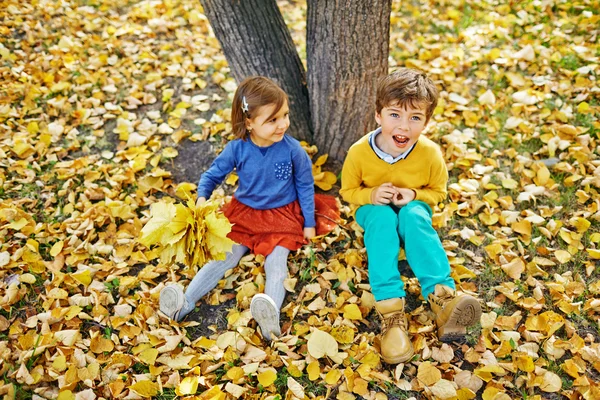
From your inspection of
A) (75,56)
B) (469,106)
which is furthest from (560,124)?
(75,56)

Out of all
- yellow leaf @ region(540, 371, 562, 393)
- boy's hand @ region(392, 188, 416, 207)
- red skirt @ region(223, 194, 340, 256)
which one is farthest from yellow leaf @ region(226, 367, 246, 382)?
yellow leaf @ region(540, 371, 562, 393)

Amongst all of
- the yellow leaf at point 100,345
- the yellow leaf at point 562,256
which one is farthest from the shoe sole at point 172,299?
the yellow leaf at point 562,256

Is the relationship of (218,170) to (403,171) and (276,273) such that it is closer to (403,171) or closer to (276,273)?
(276,273)

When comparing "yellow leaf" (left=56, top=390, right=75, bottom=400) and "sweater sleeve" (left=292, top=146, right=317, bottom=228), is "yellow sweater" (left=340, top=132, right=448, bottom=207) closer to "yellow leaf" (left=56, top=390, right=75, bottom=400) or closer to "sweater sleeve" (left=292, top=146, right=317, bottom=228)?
"sweater sleeve" (left=292, top=146, right=317, bottom=228)

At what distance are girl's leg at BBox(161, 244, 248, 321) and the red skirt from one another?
0.12 metres

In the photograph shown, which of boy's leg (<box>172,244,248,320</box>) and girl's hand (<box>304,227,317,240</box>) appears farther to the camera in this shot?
girl's hand (<box>304,227,317,240</box>)

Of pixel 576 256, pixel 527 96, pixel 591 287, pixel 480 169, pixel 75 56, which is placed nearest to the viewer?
pixel 591 287

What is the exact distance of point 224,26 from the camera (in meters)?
2.90

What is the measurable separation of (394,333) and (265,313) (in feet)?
2.00

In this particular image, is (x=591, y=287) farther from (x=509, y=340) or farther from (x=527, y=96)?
(x=527, y=96)

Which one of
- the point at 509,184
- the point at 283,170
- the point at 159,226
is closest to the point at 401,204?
the point at 283,170

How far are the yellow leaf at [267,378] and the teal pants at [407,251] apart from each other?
0.61 m

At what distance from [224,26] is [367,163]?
46.6 inches

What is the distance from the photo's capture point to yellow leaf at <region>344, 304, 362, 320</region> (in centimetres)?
250
